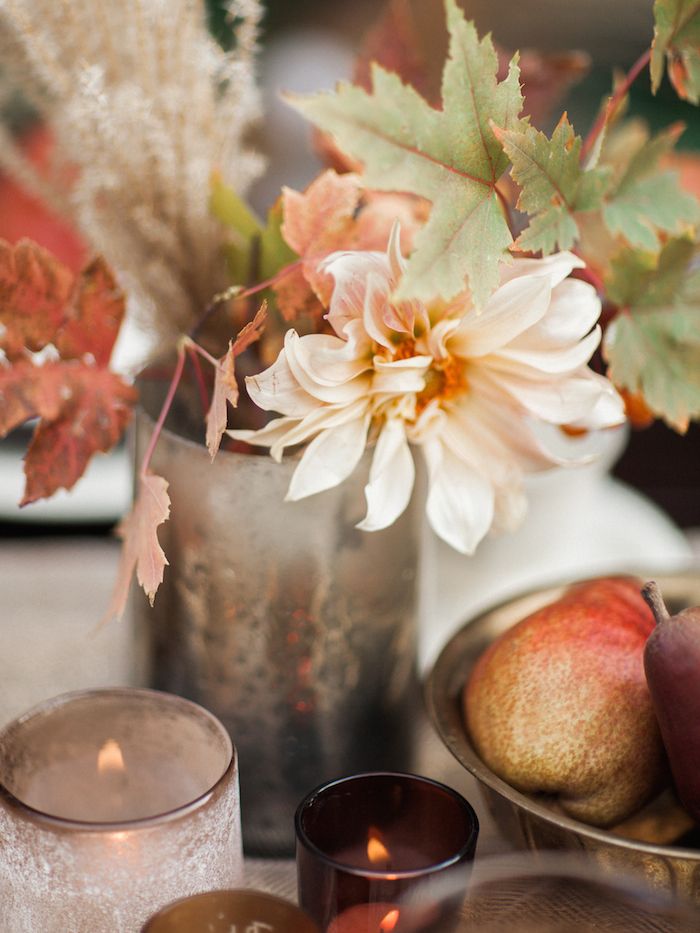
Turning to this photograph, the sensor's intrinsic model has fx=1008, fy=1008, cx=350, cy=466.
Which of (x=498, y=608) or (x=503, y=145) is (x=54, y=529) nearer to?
(x=498, y=608)

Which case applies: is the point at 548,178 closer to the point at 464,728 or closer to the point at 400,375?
the point at 400,375

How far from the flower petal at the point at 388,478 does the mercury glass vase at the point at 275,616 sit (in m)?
0.03

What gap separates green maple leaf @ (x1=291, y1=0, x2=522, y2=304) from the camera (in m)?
0.28

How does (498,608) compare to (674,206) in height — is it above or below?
below

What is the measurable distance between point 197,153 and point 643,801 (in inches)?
11.8

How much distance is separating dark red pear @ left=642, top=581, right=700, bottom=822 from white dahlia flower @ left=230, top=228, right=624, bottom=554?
7cm

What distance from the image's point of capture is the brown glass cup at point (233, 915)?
255mm

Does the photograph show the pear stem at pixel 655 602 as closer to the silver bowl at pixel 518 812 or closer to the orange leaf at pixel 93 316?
the silver bowl at pixel 518 812

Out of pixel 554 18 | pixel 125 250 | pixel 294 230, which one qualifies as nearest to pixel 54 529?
pixel 125 250

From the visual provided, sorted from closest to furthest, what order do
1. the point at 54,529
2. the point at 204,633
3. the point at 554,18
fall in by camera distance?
the point at 204,633 < the point at 54,529 < the point at 554,18

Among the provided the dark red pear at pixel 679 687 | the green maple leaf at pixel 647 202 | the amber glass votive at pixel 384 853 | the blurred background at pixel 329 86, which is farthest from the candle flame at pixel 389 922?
the blurred background at pixel 329 86

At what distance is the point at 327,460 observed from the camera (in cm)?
31

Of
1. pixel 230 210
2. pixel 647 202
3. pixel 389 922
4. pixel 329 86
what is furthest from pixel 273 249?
pixel 329 86

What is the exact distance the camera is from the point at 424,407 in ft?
1.08
